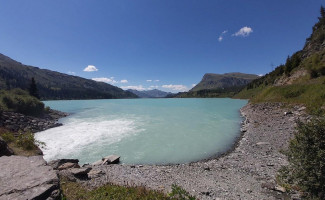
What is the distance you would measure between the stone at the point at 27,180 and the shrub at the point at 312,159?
8782mm

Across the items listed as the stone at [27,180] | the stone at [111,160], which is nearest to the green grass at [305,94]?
the stone at [111,160]

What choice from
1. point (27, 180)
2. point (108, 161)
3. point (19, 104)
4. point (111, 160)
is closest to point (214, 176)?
point (111, 160)

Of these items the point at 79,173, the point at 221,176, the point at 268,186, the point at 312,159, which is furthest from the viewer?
the point at 221,176

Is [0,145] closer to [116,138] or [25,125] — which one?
[116,138]

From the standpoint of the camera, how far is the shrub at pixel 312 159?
533 cm

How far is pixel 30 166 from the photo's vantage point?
711 centimetres

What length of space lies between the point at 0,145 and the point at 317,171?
1561 centimetres

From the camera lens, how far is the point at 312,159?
5.53 meters

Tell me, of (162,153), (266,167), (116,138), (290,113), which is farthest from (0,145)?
(290,113)

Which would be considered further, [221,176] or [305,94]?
[305,94]

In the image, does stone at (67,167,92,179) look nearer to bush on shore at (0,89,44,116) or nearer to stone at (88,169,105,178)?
stone at (88,169,105,178)

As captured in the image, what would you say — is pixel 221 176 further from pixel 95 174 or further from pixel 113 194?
pixel 95 174

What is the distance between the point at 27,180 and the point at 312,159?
34.2 feet

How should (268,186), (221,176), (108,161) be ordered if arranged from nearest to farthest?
(268,186)
(221,176)
(108,161)
